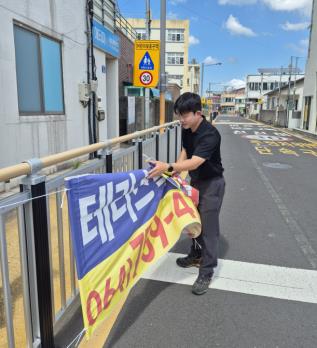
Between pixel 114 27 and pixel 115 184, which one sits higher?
pixel 114 27

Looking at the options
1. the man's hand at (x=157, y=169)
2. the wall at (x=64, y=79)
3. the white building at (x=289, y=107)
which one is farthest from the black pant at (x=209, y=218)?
the white building at (x=289, y=107)

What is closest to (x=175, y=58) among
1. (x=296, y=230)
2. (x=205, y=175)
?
(x=296, y=230)

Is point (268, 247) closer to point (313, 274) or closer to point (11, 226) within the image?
point (313, 274)

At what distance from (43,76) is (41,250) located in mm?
6982

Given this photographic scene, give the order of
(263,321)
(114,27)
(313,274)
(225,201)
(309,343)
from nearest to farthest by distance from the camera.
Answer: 1. (309,343)
2. (263,321)
3. (313,274)
4. (225,201)
5. (114,27)

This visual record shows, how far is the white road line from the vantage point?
3.48 m

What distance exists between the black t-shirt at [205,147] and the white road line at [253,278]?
3.53 ft

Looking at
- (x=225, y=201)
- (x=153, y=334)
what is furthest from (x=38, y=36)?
(x=153, y=334)

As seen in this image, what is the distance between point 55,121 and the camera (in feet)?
29.6

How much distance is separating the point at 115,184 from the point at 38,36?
683 centimetres

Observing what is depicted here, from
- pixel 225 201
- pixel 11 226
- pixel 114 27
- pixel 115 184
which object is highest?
pixel 114 27

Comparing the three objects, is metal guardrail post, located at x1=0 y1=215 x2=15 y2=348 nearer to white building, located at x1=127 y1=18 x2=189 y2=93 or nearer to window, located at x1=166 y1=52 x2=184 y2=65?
white building, located at x1=127 y1=18 x2=189 y2=93

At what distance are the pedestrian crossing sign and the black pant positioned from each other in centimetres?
672

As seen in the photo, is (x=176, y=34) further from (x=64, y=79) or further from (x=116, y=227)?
(x=116, y=227)
